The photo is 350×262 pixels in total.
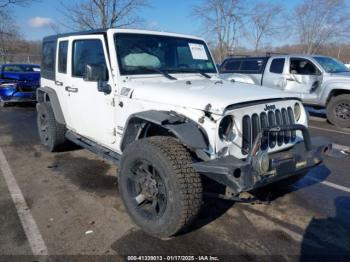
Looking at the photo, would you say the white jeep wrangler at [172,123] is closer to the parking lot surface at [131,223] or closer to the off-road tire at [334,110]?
the parking lot surface at [131,223]

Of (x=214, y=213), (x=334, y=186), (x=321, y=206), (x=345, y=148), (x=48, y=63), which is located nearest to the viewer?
(x=214, y=213)

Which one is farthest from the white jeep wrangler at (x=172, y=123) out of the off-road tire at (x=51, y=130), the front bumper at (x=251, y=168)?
the off-road tire at (x=51, y=130)

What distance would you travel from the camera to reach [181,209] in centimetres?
264

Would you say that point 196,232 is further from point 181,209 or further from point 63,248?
point 63,248

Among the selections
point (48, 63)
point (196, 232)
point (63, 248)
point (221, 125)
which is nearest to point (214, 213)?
point (196, 232)

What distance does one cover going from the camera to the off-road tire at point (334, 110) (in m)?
8.38

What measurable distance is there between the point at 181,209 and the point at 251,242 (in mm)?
863

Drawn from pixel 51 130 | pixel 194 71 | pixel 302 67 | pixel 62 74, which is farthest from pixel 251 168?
pixel 302 67

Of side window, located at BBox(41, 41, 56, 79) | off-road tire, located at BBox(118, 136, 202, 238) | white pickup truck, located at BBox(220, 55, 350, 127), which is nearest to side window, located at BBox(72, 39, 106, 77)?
side window, located at BBox(41, 41, 56, 79)

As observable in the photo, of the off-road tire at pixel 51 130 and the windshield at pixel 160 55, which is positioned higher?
the windshield at pixel 160 55

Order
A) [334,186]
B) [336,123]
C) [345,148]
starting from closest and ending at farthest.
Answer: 1. [334,186]
2. [345,148]
3. [336,123]

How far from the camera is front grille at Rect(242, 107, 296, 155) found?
291 centimetres

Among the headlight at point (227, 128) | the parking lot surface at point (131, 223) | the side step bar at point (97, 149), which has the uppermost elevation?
the headlight at point (227, 128)

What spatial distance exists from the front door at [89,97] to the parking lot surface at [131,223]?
28.4 inches
